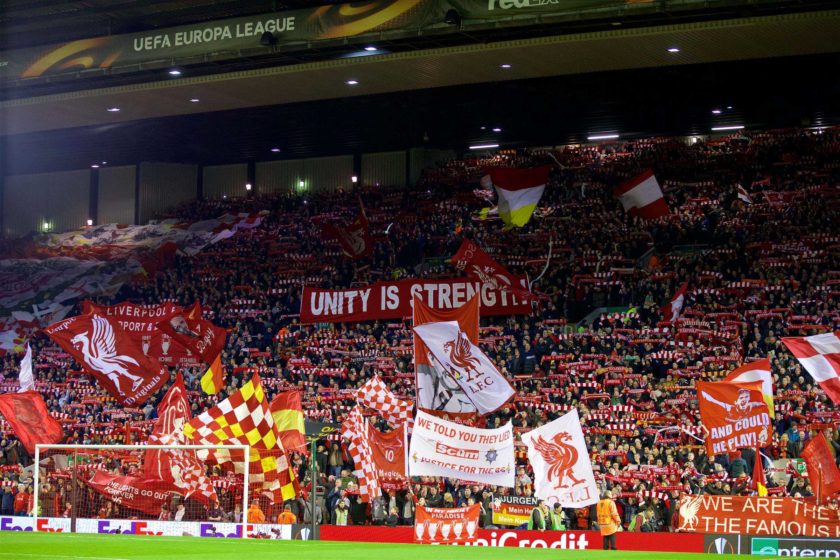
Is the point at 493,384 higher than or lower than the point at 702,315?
lower

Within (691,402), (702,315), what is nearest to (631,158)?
(702,315)

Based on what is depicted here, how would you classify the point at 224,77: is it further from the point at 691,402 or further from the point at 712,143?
the point at 712,143

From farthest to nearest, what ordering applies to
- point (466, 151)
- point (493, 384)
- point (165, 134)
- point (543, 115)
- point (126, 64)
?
point (466, 151) < point (165, 134) < point (543, 115) < point (126, 64) < point (493, 384)

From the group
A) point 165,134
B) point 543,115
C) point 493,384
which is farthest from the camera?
point 165,134

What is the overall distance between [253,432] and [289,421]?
3.77 feet

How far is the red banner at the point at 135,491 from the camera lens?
2517 centimetres

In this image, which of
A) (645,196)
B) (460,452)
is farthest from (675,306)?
(460,452)

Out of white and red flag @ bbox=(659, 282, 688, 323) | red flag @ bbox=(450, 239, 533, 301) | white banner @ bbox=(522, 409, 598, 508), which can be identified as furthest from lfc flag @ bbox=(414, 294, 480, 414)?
red flag @ bbox=(450, 239, 533, 301)

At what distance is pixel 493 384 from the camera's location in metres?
27.1

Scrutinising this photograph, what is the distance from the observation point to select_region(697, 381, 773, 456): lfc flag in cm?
2206

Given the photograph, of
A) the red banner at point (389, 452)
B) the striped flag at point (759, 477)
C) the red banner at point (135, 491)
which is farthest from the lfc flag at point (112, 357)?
the striped flag at point (759, 477)

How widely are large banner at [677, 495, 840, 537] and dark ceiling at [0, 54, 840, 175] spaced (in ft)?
50.2

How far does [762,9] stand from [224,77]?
14241 millimetres

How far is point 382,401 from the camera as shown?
2561 cm
